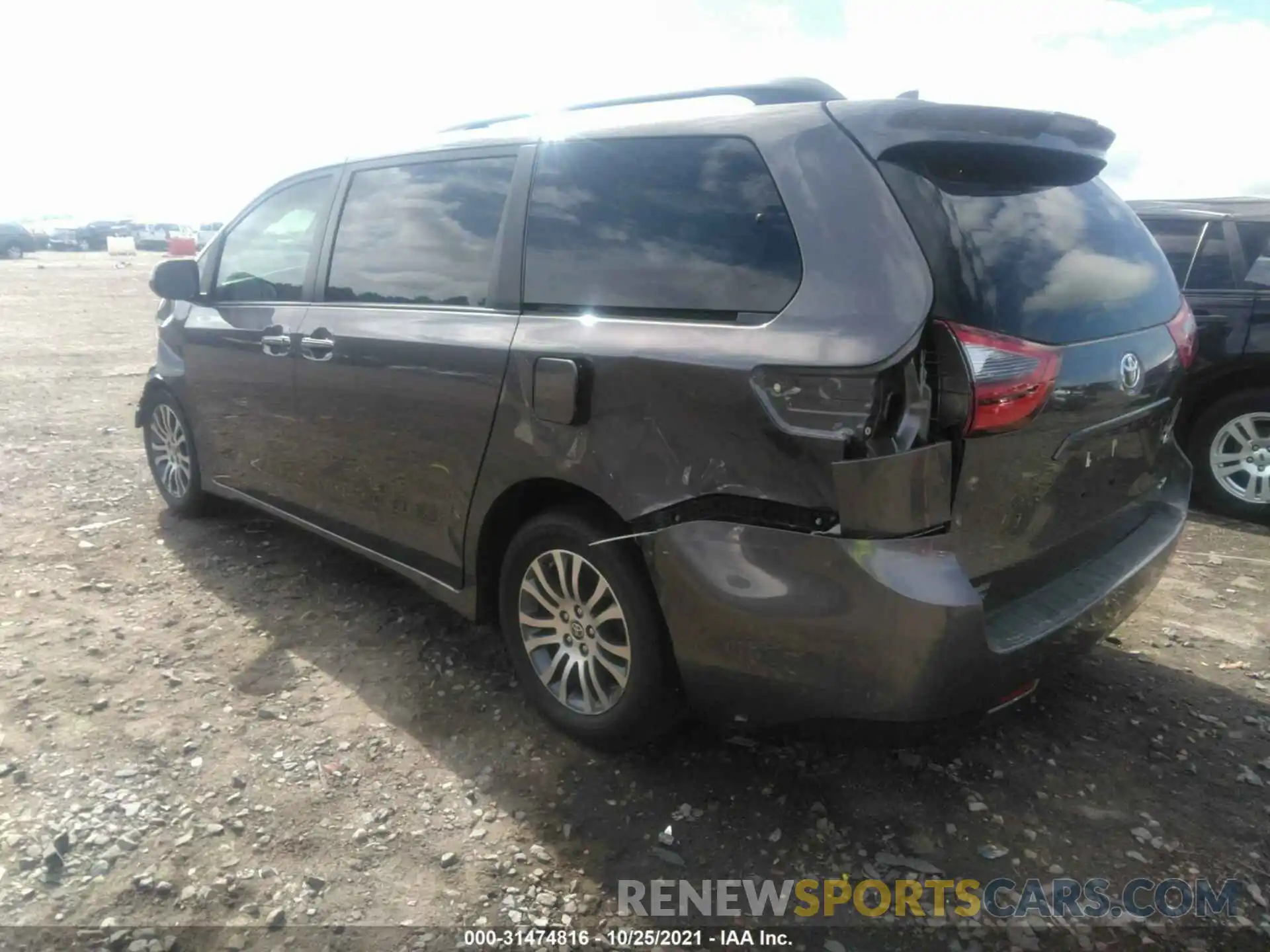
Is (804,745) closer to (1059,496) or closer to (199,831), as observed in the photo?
(1059,496)

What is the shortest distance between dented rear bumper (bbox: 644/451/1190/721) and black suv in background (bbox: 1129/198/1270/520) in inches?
134

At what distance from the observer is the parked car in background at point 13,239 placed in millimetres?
37281

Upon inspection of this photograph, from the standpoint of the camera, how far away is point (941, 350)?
80.9 inches

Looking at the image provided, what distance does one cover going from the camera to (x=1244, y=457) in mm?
5172

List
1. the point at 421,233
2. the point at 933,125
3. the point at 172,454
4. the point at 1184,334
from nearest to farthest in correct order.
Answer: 1. the point at 933,125
2. the point at 1184,334
3. the point at 421,233
4. the point at 172,454

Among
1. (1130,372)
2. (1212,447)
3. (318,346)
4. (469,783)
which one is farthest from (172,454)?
(1212,447)

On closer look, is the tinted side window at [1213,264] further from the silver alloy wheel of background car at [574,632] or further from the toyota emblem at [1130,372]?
the silver alloy wheel of background car at [574,632]

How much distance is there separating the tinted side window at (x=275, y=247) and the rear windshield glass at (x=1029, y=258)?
8.28ft

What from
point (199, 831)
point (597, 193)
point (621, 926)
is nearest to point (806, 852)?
point (621, 926)

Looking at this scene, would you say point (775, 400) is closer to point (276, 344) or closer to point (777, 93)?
point (777, 93)

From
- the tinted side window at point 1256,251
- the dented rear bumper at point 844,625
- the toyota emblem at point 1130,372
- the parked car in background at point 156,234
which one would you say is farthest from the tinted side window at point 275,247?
the parked car in background at point 156,234

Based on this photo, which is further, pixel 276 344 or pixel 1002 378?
pixel 276 344

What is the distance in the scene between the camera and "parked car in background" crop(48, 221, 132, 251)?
4584 centimetres

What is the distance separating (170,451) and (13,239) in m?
41.3
